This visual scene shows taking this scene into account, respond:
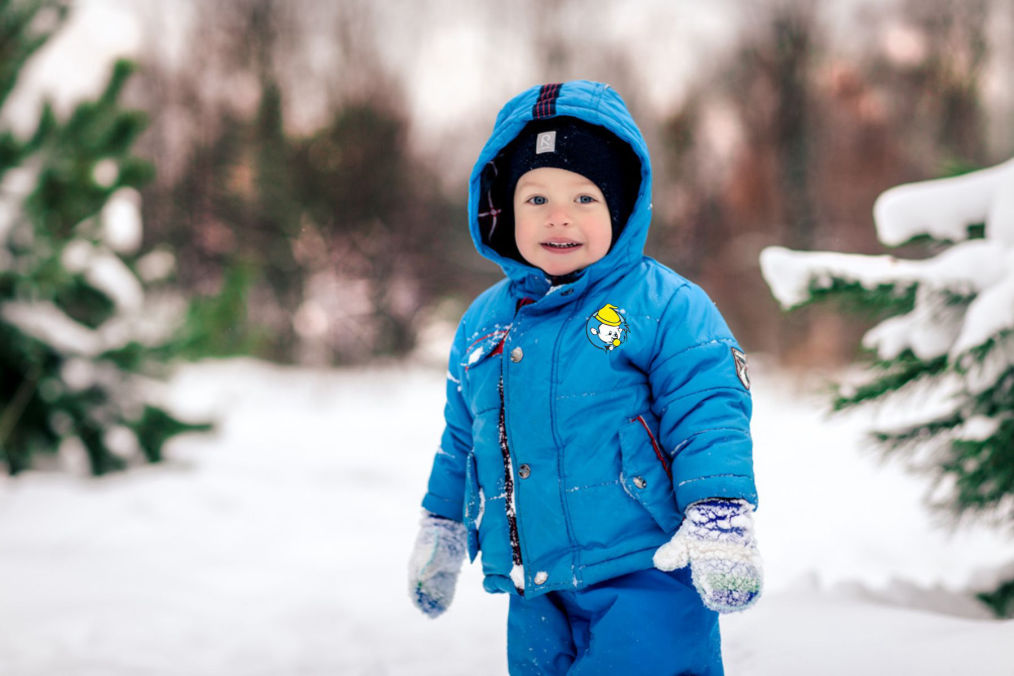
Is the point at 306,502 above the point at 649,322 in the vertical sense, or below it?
above

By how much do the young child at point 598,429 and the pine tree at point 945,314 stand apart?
1.02 metres

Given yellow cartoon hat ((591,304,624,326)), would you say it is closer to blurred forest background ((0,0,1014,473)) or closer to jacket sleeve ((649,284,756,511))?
jacket sleeve ((649,284,756,511))

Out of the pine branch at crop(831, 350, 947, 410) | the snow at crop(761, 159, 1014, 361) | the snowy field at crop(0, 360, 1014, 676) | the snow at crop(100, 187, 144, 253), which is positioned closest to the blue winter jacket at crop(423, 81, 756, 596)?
the snowy field at crop(0, 360, 1014, 676)

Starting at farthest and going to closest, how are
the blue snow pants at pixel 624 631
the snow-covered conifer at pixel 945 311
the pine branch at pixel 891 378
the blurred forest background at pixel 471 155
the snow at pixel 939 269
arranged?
1. the blurred forest background at pixel 471 155
2. the pine branch at pixel 891 378
3. the snow-covered conifer at pixel 945 311
4. the snow at pixel 939 269
5. the blue snow pants at pixel 624 631

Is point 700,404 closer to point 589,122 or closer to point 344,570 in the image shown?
point 589,122

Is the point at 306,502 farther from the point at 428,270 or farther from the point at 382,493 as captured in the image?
the point at 428,270

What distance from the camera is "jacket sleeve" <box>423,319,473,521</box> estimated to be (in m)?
2.03

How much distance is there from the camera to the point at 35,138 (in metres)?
5.04

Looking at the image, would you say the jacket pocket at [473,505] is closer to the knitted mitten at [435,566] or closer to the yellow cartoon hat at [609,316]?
the knitted mitten at [435,566]

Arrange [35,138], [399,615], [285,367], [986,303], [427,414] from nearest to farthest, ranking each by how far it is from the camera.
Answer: [986,303], [399,615], [35,138], [427,414], [285,367]

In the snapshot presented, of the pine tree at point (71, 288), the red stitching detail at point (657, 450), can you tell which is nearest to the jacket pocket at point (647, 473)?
the red stitching detail at point (657, 450)

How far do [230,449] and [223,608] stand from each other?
10.8 ft

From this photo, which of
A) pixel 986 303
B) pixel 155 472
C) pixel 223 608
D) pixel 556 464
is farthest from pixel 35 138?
pixel 986 303

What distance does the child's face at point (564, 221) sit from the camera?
1.80 meters
